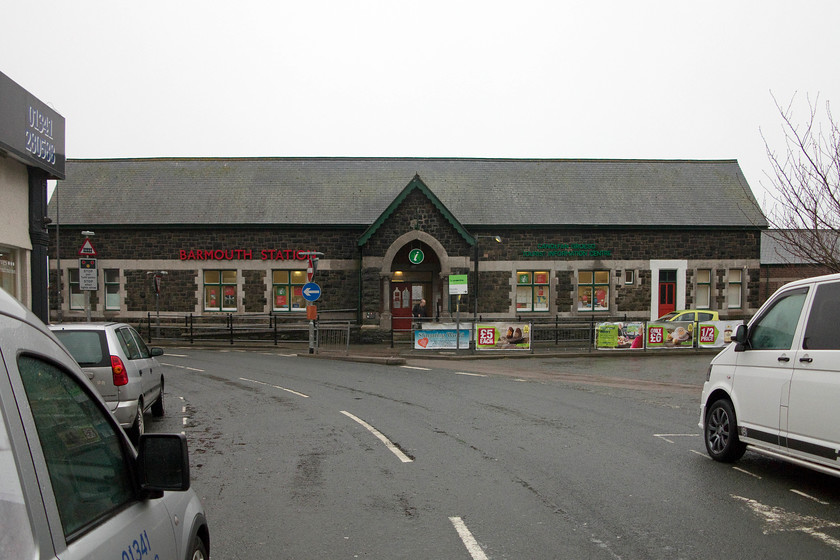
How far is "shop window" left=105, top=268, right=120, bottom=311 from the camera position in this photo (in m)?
31.1

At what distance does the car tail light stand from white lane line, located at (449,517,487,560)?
17.8 feet

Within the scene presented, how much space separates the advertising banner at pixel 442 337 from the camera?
23.4 metres

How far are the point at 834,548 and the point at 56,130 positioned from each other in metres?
14.5

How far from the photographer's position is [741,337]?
796cm

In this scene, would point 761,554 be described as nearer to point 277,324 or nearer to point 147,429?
point 147,429

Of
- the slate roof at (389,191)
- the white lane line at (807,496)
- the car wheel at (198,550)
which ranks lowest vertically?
the white lane line at (807,496)

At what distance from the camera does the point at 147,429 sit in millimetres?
10516

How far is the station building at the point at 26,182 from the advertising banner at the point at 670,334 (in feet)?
61.8

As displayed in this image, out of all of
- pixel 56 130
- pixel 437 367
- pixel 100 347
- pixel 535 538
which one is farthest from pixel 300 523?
pixel 437 367

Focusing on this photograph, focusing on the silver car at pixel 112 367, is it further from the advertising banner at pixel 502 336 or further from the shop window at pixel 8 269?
the advertising banner at pixel 502 336

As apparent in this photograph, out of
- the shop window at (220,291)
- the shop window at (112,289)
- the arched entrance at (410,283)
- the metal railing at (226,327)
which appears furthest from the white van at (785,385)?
the shop window at (112,289)

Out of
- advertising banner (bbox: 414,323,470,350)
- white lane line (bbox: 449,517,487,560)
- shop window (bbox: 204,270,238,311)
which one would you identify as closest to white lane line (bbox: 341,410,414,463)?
white lane line (bbox: 449,517,487,560)

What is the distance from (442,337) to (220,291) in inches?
486

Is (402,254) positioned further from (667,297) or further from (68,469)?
(68,469)
